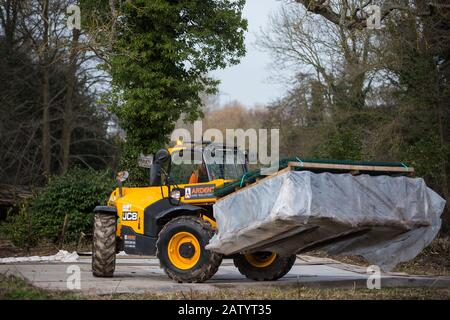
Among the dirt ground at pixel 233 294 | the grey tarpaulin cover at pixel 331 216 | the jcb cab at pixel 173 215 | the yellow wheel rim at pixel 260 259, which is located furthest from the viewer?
the yellow wheel rim at pixel 260 259

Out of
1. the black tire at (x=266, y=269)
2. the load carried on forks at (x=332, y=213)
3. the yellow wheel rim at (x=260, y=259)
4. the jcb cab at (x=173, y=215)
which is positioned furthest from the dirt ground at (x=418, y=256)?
the load carried on forks at (x=332, y=213)

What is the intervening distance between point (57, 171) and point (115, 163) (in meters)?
3.15

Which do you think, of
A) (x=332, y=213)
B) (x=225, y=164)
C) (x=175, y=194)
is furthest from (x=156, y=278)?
(x=332, y=213)

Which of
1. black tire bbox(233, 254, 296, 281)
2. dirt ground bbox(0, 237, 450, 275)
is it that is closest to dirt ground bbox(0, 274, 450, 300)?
black tire bbox(233, 254, 296, 281)

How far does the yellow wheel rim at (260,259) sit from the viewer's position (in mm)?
12941

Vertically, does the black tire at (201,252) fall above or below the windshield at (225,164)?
below

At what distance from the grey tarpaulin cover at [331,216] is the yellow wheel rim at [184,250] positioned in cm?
65

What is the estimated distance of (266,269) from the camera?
12.9 m

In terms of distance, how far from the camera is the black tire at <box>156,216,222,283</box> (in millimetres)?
11359

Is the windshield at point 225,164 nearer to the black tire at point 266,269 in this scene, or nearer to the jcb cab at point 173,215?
the jcb cab at point 173,215

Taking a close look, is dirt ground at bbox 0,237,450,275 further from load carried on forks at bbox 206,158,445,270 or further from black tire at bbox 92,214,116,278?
black tire at bbox 92,214,116,278

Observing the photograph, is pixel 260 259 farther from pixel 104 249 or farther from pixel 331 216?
pixel 331 216

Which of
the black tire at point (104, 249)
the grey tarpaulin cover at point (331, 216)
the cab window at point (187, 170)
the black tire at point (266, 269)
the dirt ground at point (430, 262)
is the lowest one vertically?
the dirt ground at point (430, 262)

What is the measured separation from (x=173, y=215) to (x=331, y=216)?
3.51m
